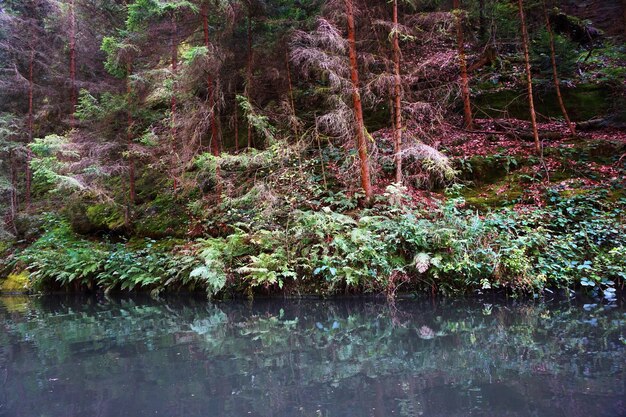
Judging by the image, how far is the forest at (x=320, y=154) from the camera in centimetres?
891

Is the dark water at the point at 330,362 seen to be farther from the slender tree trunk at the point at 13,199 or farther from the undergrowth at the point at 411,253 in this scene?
the slender tree trunk at the point at 13,199

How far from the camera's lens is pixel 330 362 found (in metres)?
5.26

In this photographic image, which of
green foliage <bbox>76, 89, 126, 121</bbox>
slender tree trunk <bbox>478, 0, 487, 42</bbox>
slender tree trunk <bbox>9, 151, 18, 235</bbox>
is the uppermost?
slender tree trunk <bbox>478, 0, 487, 42</bbox>

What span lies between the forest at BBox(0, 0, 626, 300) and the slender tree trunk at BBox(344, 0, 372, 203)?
0.04 meters

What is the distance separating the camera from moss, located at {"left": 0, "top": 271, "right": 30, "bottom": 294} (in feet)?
42.2

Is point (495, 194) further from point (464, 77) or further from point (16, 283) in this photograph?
point (16, 283)

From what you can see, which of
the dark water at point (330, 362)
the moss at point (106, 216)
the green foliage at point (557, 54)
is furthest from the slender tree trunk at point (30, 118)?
the green foliage at point (557, 54)

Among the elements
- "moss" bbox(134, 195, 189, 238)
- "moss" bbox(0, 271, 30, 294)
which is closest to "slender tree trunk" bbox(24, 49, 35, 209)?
"moss" bbox(0, 271, 30, 294)

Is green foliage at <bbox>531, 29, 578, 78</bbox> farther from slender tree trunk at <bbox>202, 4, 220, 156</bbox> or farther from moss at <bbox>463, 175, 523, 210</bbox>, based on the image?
slender tree trunk at <bbox>202, 4, 220, 156</bbox>

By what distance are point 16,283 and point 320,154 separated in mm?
11129

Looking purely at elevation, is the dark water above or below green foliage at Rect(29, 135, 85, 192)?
below

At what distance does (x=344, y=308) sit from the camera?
8.36 meters

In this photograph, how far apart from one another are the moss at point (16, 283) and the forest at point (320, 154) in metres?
0.08

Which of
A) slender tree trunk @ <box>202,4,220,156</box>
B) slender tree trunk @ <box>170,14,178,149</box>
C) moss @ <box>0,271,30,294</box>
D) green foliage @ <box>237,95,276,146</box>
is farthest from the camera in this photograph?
moss @ <box>0,271,30,294</box>
